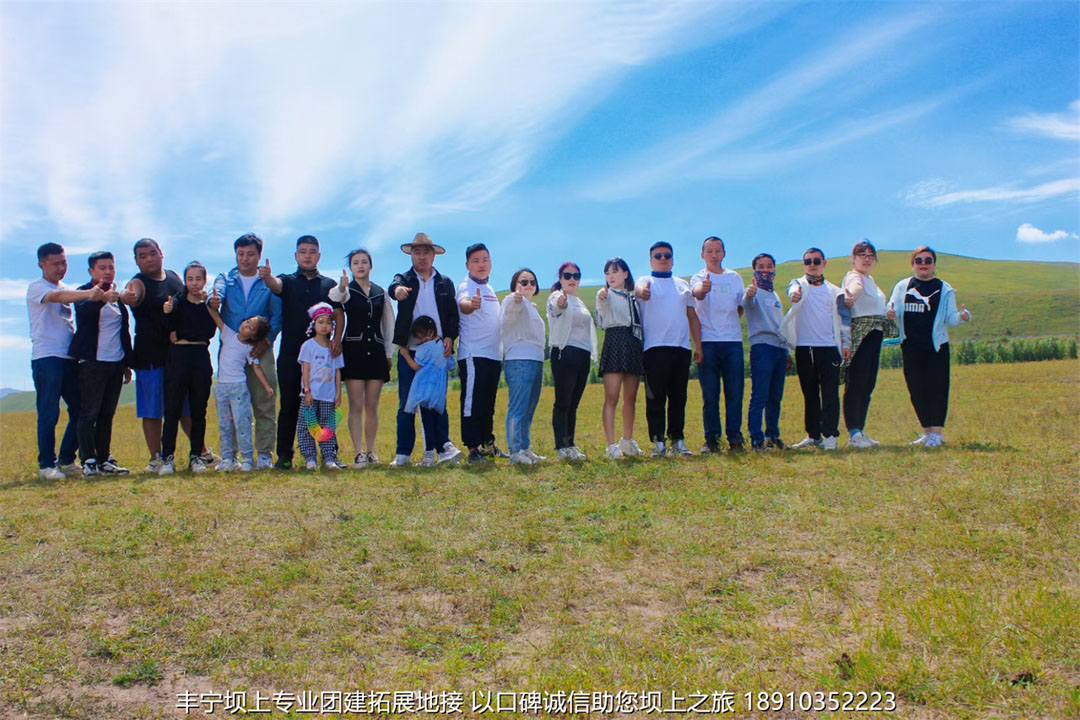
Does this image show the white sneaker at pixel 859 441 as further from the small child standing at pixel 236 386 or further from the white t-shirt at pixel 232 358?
the white t-shirt at pixel 232 358

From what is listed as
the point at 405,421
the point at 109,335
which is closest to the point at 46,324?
the point at 109,335

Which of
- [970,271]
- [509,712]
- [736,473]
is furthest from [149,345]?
[970,271]

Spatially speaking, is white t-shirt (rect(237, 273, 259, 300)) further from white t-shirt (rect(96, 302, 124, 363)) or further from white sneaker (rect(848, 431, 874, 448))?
white sneaker (rect(848, 431, 874, 448))

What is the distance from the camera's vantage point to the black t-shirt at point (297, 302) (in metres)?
8.80

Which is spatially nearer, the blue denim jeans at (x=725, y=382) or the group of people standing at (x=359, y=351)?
the group of people standing at (x=359, y=351)

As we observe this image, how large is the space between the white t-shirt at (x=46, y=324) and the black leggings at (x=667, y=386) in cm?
673

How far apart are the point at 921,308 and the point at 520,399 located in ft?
17.0

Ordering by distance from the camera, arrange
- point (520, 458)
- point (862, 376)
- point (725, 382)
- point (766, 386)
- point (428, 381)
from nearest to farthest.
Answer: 1. point (520, 458)
2. point (428, 381)
3. point (725, 382)
4. point (766, 386)
5. point (862, 376)

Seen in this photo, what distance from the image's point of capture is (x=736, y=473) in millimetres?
7527

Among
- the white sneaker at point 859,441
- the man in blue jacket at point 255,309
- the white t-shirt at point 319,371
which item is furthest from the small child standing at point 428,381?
the white sneaker at point 859,441

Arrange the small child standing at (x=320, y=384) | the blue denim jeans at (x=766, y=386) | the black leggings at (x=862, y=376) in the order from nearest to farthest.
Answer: the small child standing at (x=320, y=384)
the blue denim jeans at (x=766, y=386)
the black leggings at (x=862, y=376)

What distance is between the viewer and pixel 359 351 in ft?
29.0

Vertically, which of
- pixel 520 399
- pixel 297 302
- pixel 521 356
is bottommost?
pixel 520 399

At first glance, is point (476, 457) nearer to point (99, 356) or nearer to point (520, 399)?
point (520, 399)
